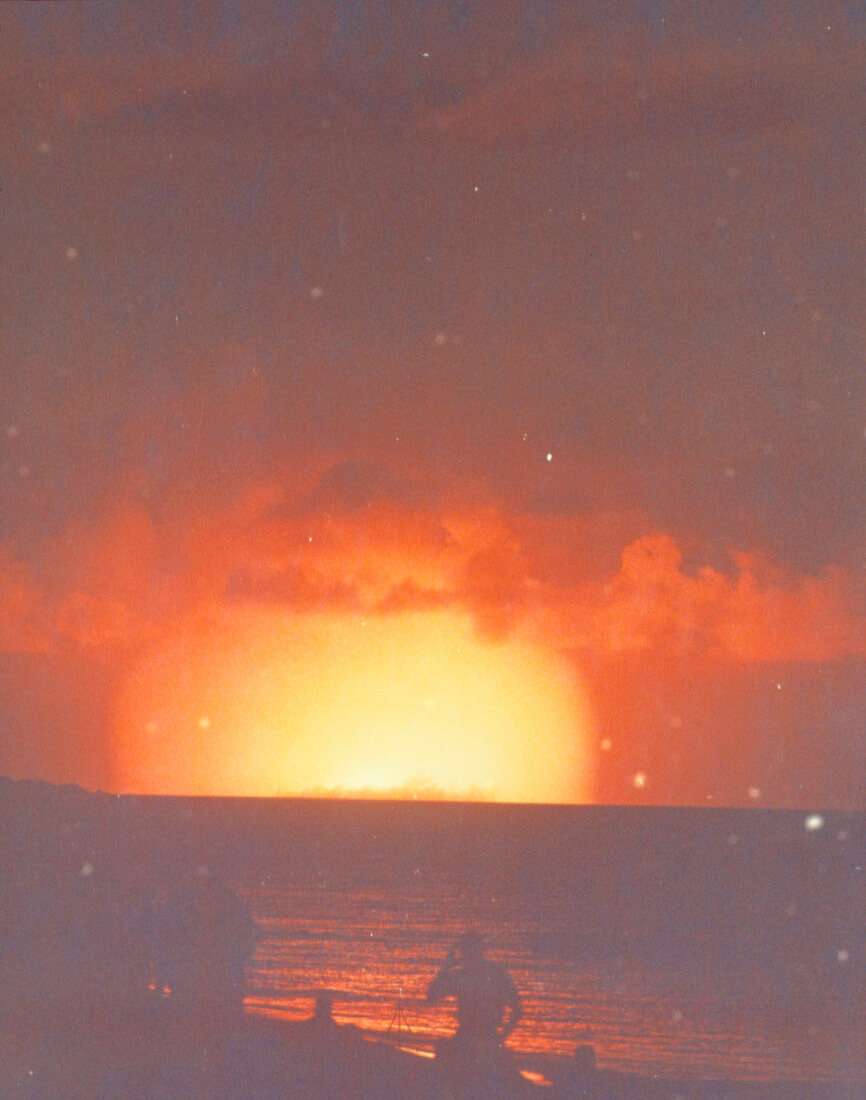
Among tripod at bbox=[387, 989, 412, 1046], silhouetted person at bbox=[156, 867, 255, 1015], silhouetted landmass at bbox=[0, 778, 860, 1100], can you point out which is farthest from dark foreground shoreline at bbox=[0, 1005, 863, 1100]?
tripod at bbox=[387, 989, 412, 1046]

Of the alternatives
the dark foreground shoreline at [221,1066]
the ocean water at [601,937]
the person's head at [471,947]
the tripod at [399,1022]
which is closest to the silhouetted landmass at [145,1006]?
the dark foreground shoreline at [221,1066]

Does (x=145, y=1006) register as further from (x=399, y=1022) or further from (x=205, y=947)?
(x=205, y=947)

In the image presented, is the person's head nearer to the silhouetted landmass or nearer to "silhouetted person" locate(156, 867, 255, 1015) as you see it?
the silhouetted landmass

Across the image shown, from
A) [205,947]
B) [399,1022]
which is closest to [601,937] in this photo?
[205,947]

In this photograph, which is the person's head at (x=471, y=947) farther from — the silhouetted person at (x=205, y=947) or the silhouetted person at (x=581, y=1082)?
the silhouetted person at (x=205, y=947)

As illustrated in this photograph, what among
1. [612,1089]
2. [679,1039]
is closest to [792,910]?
[679,1039]
